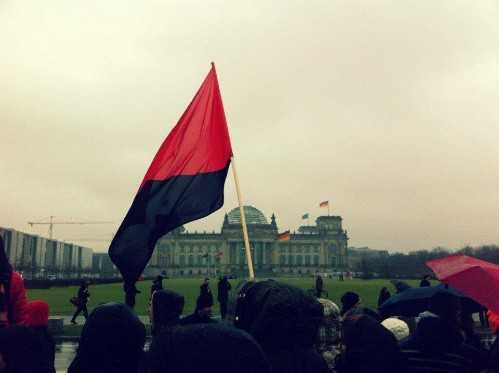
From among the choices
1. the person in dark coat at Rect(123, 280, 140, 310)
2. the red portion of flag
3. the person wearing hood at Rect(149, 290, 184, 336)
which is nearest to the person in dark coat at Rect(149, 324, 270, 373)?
the person wearing hood at Rect(149, 290, 184, 336)

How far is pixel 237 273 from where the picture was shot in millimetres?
129500

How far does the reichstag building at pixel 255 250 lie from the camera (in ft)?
470

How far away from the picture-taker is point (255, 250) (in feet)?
480

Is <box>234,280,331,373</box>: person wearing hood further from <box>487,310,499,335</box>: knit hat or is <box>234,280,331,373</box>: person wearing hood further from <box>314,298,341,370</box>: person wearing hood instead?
<box>487,310,499,335</box>: knit hat

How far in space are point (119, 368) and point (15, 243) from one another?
367 ft

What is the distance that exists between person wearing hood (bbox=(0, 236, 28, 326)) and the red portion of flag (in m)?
2.59

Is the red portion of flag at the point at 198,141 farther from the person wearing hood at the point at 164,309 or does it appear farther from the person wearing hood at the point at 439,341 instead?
the person wearing hood at the point at 439,341

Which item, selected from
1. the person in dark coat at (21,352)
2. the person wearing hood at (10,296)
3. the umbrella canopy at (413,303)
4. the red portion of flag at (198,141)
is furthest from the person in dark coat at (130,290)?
the umbrella canopy at (413,303)

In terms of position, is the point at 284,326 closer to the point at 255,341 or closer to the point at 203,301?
the point at 255,341

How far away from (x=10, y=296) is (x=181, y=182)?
2976 mm

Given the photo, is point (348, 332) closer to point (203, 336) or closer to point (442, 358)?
point (442, 358)

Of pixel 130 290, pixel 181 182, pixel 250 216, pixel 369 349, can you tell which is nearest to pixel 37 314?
pixel 130 290

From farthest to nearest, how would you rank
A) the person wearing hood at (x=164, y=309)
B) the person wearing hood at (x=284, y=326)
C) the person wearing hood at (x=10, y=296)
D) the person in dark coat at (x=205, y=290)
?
the person in dark coat at (x=205, y=290) < the person wearing hood at (x=164, y=309) < the person wearing hood at (x=10, y=296) < the person wearing hood at (x=284, y=326)

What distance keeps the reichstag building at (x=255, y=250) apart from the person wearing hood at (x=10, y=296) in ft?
445
